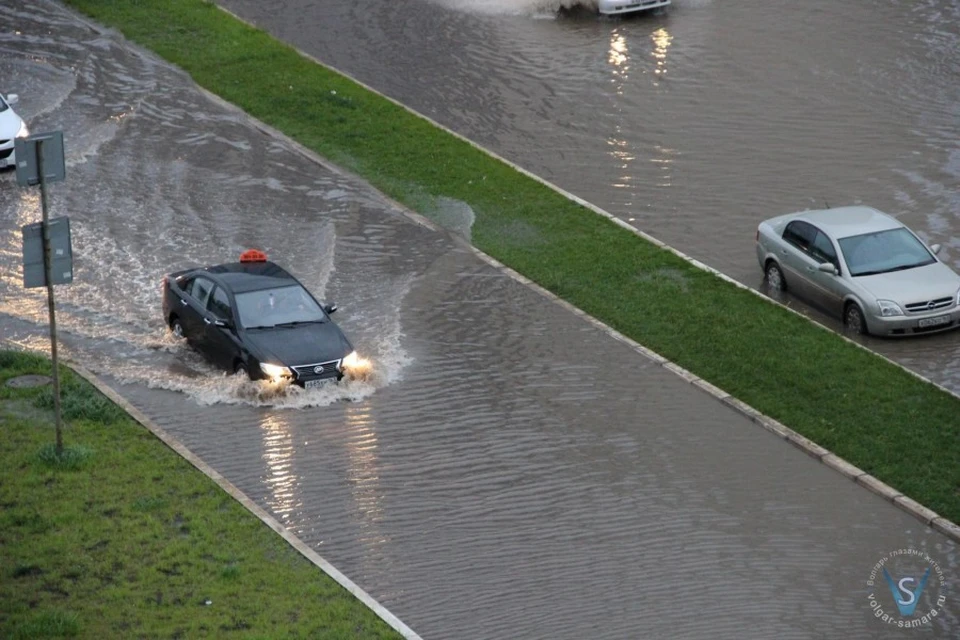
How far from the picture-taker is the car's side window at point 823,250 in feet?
68.7

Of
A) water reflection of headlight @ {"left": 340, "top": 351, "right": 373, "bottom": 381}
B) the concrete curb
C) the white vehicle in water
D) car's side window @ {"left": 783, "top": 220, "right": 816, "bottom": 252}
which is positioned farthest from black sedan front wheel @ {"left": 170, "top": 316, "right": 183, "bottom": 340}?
the white vehicle in water

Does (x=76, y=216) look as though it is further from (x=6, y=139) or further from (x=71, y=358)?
(x=71, y=358)

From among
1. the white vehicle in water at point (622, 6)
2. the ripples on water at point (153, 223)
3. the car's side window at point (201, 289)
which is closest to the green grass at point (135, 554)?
the ripples on water at point (153, 223)

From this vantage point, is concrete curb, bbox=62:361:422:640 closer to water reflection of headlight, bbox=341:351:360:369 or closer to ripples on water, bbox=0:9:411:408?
ripples on water, bbox=0:9:411:408

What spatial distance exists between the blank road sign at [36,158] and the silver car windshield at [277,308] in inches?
168

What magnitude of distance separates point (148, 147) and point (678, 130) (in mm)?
10068

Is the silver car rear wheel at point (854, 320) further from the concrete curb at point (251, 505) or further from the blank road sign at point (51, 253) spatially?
the blank road sign at point (51, 253)

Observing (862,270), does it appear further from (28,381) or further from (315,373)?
(28,381)

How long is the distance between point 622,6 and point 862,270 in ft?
52.8

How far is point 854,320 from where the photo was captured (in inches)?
803

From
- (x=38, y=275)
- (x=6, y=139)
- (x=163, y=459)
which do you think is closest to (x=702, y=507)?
(x=163, y=459)

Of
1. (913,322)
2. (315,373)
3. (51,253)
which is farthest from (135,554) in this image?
(913,322)

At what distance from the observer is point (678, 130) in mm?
28250

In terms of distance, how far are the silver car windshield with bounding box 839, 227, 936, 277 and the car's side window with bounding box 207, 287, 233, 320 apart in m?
8.69
